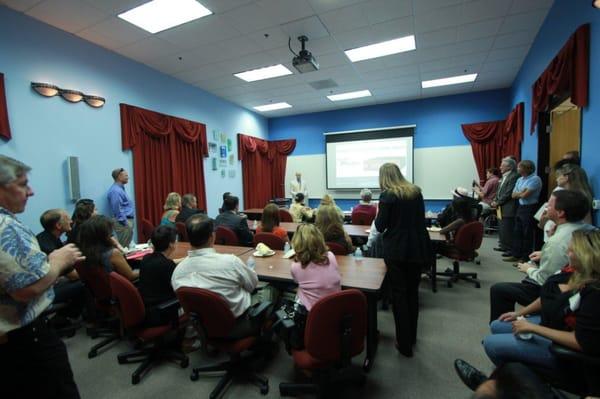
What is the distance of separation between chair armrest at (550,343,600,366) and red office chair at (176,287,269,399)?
1.59 m

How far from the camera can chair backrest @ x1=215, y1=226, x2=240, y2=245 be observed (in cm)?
359

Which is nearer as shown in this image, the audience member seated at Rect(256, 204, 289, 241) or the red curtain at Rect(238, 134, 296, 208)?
the audience member seated at Rect(256, 204, 289, 241)

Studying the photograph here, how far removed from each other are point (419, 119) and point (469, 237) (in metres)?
4.97

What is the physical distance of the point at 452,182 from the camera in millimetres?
7332

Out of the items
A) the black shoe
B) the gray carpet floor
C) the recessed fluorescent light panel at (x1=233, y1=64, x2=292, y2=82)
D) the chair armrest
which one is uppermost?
the recessed fluorescent light panel at (x1=233, y1=64, x2=292, y2=82)

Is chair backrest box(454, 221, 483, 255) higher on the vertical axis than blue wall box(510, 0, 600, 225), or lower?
lower

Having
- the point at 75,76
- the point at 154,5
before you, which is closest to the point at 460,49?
the point at 154,5

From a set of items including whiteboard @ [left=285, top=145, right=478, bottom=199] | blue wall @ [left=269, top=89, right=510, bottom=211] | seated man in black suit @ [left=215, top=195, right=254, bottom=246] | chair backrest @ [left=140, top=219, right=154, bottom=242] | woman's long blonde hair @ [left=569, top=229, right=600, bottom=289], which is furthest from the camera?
whiteboard @ [left=285, top=145, right=478, bottom=199]

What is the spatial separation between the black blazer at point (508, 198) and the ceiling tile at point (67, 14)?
6.15m

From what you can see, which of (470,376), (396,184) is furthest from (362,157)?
(470,376)

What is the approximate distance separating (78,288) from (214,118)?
4.91 metres

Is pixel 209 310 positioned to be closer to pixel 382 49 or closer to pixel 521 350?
pixel 521 350

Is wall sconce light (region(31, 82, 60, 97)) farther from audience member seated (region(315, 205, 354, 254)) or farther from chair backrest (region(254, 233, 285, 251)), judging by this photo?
audience member seated (region(315, 205, 354, 254))

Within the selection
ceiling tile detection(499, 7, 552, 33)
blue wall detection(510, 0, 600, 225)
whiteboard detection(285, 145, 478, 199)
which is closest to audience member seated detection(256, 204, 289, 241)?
blue wall detection(510, 0, 600, 225)
